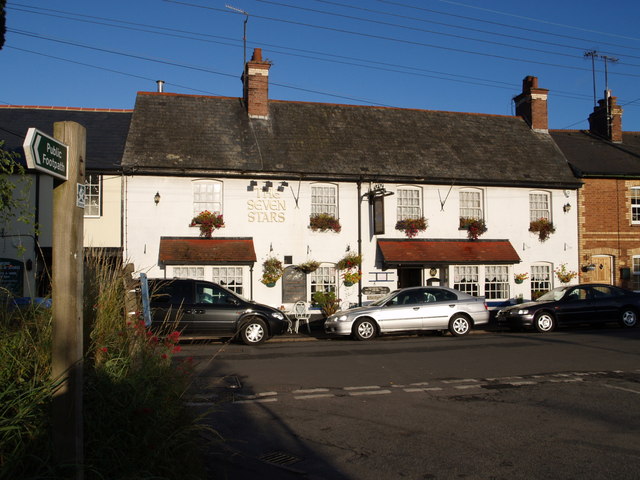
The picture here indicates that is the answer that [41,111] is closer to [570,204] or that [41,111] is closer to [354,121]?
[354,121]

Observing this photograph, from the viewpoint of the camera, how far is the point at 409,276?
875 inches

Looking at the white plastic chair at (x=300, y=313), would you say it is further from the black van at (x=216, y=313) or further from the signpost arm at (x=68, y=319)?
the signpost arm at (x=68, y=319)

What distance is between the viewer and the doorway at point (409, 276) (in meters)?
21.9

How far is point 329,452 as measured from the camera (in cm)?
615

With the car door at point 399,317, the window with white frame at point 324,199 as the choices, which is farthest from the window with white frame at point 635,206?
the window with white frame at point 324,199

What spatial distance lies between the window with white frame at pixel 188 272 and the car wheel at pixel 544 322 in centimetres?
1071

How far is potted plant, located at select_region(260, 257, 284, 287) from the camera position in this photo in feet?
63.8

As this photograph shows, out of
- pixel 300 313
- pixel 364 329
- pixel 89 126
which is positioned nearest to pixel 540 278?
pixel 364 329

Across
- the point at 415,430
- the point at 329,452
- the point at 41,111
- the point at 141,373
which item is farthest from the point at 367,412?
the point at 41,111

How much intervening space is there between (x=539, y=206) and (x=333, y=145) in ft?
27.6

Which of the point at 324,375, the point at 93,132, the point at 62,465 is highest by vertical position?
the point at 93,132

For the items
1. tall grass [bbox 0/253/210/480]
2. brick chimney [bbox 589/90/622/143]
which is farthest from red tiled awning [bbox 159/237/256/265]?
brick chimney [bbox 589/90/622/143]

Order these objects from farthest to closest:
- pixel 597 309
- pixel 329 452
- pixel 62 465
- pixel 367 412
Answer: pixel 597 309
pixel 367 412
pixel 329 452
pixel 62 465

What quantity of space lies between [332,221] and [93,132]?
29.9 feet
